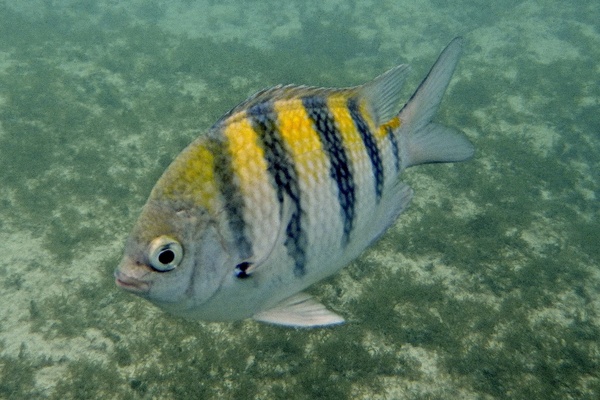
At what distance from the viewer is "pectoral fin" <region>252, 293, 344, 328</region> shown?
174 cm

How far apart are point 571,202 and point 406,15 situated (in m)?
10.7

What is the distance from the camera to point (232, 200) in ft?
5.16

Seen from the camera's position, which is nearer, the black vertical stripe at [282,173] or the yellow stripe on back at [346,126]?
the black vertical stripe at [282,173]

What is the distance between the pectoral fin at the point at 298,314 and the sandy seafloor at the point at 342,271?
219 cm

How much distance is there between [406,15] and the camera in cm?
1541

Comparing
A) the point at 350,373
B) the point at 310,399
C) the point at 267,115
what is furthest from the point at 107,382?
the point at 267,115

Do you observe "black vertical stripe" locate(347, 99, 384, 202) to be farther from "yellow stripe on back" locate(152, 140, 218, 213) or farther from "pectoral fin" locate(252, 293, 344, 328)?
"yellow stripe on back" locate(152, 140, 218, 213)

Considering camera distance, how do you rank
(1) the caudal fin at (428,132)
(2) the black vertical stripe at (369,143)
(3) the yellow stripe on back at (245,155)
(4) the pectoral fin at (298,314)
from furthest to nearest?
1. (1) the caudal fin at (428,132)
2. (2) the black vertical stripe at (369,143)
3. (4) the pectoral fin at (298,314)
4. (3) the yellow stripe on back at (245,155)

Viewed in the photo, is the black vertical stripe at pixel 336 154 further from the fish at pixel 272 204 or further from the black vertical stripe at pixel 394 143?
the black vertical stripe at pixel 394 143

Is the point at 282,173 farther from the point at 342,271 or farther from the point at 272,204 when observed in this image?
the point at 342,271

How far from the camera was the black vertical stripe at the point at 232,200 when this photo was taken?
1557mm

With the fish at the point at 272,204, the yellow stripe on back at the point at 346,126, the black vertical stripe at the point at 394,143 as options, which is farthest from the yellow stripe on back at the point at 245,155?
the black vertical stripe at the point at 394,143

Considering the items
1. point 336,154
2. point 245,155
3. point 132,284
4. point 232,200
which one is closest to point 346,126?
point 336,154

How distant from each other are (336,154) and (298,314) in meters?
0.67
